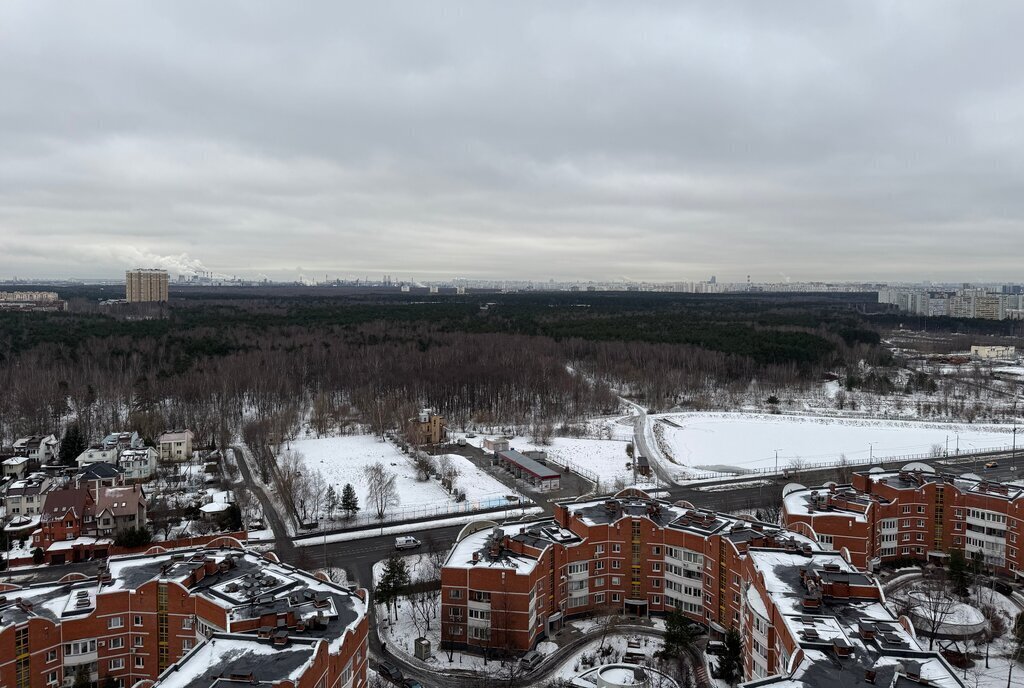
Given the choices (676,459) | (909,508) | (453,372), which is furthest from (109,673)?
(453,372)

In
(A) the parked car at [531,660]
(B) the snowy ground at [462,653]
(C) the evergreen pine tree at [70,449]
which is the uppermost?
(C) the evergreen pine tree at [70,449]

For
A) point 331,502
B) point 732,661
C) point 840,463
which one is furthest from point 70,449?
point 840,463

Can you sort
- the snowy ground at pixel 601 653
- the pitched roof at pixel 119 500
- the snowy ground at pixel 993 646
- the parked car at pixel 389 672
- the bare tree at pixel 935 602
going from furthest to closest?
the pitched roof at pixel 119 500, the bare tree at pixel 935 602, the snowy ground at pixel 601 653, the snowy ground at pixel 993 646, the parked car at pixel 389 672

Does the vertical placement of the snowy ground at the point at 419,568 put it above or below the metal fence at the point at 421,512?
above

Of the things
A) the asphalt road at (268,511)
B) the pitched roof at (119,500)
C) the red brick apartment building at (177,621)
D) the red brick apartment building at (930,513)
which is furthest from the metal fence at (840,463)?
the pitched roof at (119,500)

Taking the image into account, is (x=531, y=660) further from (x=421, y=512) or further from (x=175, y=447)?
(x=175, y=447)

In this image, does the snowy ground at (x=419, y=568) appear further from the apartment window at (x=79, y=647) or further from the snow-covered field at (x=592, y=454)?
the snow-covered field at (x=592, y=454)

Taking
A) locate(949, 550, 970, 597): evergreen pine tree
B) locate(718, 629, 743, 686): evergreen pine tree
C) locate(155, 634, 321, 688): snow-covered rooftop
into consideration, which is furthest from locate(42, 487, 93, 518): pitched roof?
locate(949, 550, 970, 597): evergreen pine tree
